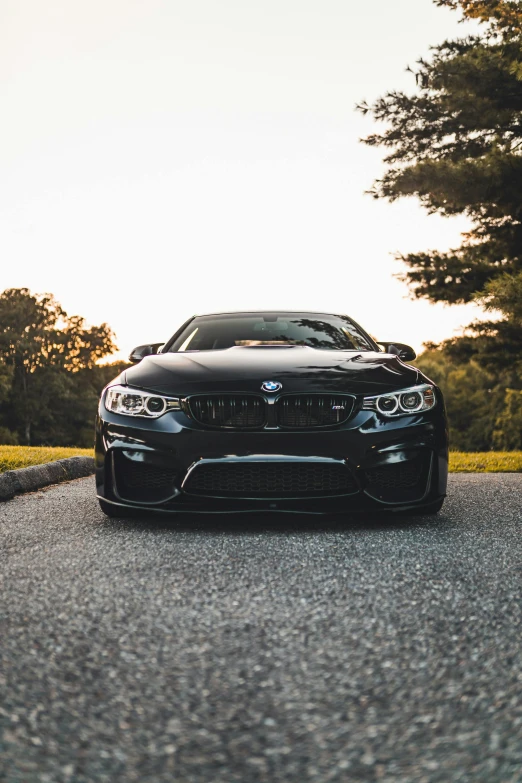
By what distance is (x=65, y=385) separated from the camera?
53781mm

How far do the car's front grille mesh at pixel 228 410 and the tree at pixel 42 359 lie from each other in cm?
4728

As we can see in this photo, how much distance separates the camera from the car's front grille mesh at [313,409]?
15.2ft

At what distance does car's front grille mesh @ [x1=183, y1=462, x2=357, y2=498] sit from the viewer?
177 inches

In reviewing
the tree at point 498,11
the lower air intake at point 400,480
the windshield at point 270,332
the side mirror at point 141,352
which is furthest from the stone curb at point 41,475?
the tree at point 498,11

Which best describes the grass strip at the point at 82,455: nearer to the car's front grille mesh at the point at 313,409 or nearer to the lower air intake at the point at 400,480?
the car's front grille mesh at the point at 313,409

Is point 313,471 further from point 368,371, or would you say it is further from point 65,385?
point 65,385

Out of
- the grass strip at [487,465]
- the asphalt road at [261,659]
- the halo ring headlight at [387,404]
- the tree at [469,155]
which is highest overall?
the tree at [469,155]

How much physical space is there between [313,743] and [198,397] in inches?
115

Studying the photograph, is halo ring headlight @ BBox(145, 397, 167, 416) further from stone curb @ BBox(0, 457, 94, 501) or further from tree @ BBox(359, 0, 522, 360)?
tree @ BBox(359, 0, 522, 360)

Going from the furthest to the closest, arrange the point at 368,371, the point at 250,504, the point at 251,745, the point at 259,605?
1. the point at 368,371
2. the point at 250,504
3. the point at 259,605
4. the point at 251,745

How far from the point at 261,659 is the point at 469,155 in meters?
15.4

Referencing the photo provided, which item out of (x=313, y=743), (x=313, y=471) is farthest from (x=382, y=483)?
(x=313, y=743)

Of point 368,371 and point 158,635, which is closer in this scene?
point 158,635

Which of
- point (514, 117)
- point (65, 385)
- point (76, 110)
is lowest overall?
point (65, 385)
